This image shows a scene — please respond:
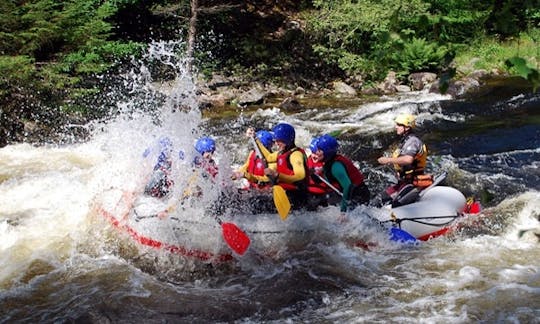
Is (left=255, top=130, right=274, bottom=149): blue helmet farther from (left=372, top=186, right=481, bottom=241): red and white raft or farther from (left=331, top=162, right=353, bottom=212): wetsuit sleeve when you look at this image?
(left=372, top=186, right=481, bottom=241): red and white raft

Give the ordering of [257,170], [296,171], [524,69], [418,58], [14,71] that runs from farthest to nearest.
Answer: [418,58] → [14,71] → [257,170] → [296,171] → [524,69]

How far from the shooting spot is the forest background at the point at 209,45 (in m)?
11.7

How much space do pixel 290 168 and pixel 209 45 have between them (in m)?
13.0

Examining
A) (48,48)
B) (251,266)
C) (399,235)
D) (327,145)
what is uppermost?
(48,48)

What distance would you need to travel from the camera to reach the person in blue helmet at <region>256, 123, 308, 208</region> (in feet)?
20.4

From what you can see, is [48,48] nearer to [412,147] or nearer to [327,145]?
[327,145]

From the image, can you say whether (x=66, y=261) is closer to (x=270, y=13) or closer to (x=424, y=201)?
(x=424, y=201)

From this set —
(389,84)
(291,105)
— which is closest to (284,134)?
(291,105)

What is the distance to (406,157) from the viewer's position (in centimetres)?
683

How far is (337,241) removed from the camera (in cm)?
640

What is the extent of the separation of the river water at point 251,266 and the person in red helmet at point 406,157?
905 millimetres

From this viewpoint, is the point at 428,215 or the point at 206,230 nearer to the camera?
the point at 206,230

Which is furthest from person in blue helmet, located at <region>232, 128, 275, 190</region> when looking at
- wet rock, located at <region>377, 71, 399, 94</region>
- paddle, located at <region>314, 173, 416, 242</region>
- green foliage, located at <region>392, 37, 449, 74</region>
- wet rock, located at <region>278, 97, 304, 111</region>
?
green foliage, located at <region>392, 37, 449, 74</region>

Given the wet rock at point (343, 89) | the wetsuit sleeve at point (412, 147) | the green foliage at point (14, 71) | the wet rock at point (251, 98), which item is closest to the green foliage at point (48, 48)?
the green foliage at point (14, 71)
